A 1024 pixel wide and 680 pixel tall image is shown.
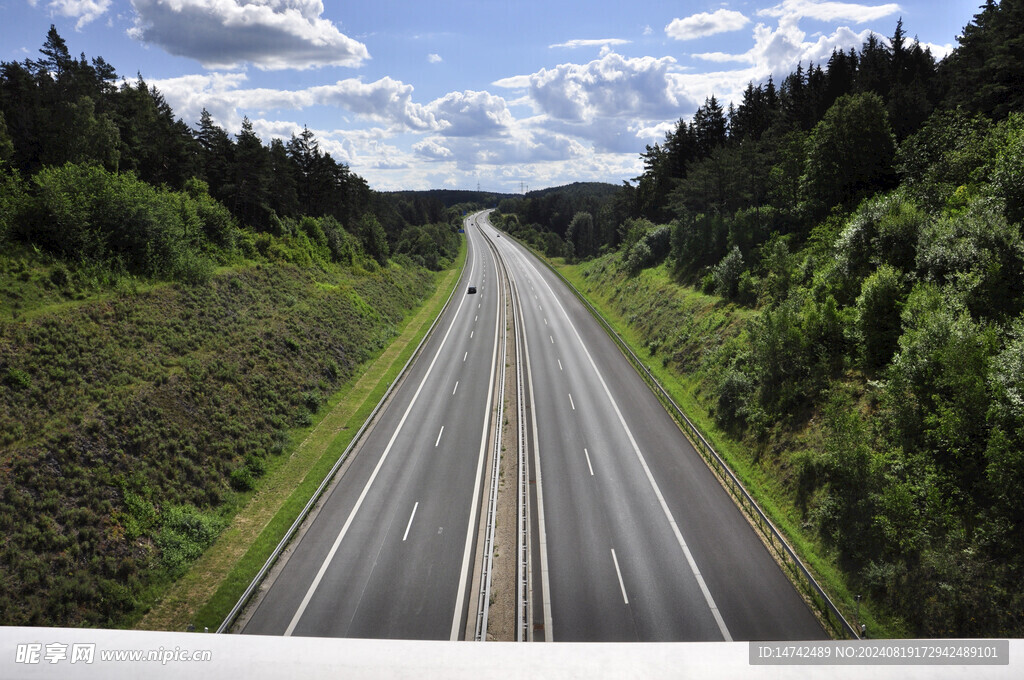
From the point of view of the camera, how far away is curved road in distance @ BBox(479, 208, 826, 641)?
1719cm

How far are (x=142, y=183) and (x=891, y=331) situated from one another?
150ft

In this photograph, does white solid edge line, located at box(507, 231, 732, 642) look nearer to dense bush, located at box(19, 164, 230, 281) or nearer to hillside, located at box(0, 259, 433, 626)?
hillside, located at box(0, 259, 433, 626)

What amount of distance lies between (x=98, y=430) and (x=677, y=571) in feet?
77.0

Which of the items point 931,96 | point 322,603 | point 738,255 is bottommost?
point 322,603

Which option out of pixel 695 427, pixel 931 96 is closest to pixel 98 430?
pixel 695 427

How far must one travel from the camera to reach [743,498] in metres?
23.5

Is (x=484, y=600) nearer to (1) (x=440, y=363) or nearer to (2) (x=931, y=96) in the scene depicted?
(1) (x=440, y=363)

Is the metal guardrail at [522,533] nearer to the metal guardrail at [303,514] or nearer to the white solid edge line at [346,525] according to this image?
the white solid edge line at [346,525]

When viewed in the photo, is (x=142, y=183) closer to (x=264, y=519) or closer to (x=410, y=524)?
(x=264, y=519)

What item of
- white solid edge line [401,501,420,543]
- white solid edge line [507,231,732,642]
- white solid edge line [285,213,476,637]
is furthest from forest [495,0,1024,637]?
white solid edge line [285,213,476,637]

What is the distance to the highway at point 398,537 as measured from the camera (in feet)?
58.1

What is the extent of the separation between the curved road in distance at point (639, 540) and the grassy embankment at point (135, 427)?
37.6 feet

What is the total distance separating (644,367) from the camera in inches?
1580

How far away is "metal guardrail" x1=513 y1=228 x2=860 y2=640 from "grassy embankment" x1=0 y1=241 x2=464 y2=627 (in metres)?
18.9
